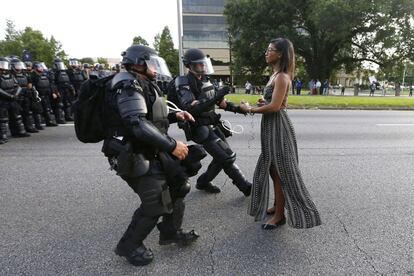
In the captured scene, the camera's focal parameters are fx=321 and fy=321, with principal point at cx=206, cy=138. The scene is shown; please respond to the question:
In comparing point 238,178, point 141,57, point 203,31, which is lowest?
point 238,178

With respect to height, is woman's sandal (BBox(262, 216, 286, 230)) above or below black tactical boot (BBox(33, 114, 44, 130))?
below

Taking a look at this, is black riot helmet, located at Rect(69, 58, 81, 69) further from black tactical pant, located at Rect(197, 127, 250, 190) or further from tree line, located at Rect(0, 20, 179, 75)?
tree line, located at Rect(0, 20, 179, 75)

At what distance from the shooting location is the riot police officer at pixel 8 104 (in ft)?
23.0

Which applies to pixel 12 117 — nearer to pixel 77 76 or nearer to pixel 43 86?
pixel 43 86

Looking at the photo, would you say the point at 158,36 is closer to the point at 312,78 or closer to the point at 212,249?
the point at 312,78

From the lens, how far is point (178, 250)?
8.74ft

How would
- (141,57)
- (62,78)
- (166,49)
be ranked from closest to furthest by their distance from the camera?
(141,57), (62,78), (166,49)

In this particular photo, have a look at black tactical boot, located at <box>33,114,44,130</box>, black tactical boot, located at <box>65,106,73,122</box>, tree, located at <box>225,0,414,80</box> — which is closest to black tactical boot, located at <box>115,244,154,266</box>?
black tactical boot, located at <box>33,114,44,130</box>

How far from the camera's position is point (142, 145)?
91.7 inches

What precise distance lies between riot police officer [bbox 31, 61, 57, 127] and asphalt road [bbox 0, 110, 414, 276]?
354cm

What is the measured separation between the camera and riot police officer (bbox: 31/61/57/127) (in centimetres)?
865

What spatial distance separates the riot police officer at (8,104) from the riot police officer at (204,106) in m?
5.27

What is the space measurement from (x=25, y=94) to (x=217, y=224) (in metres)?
6.95

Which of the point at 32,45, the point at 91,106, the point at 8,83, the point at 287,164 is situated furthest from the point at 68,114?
the point at 32,45
